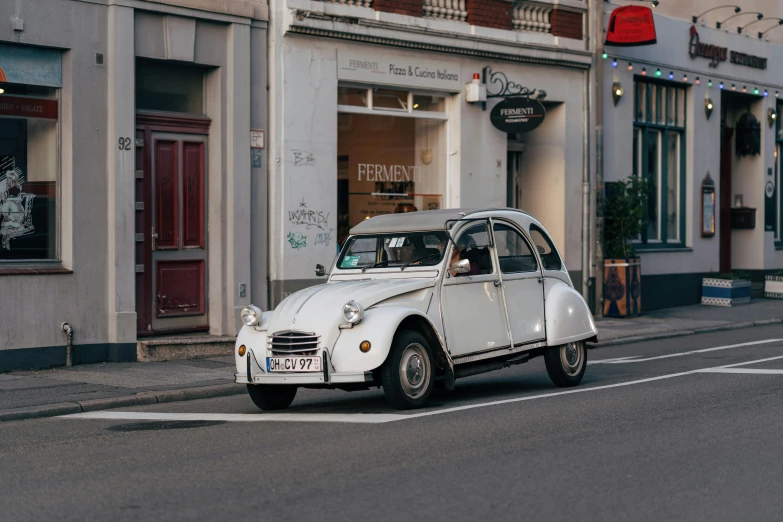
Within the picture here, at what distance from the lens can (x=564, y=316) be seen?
12.0 meters

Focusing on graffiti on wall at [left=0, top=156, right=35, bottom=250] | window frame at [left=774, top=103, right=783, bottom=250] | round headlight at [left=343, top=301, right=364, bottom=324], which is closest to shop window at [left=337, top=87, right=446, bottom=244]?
graffiti on wall at [left=0, top=156, right=35, bottom=250]

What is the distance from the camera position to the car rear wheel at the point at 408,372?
9906 mm

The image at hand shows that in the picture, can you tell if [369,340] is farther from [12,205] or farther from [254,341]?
[12,205]

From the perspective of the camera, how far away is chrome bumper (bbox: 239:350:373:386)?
9.77 meters

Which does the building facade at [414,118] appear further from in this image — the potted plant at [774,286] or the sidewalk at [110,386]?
the potted plant at [774,286]

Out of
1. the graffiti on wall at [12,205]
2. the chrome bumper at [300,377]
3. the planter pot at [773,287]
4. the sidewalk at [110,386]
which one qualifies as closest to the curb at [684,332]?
the sidewalk at [110,386]

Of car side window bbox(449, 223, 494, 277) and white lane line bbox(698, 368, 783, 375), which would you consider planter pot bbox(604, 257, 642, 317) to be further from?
car side window bbox(449, 223, 494, 277)

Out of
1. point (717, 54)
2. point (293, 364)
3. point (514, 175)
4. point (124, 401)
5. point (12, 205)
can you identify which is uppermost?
point (717, 54)

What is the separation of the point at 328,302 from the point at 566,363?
123 inches

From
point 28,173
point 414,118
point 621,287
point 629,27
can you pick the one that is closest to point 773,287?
point 621,287

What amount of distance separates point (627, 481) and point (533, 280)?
5.02m

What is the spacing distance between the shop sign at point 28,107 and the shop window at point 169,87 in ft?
4.30

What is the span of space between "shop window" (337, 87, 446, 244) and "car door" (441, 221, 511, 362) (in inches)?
272

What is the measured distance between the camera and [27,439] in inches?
368
